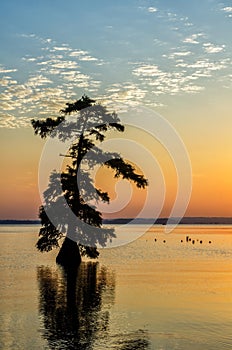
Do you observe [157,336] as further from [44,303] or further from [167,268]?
[167,268]

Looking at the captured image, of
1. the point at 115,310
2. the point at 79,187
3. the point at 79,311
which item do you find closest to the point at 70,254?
the point at 79,187

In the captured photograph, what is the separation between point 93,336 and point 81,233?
31433mm

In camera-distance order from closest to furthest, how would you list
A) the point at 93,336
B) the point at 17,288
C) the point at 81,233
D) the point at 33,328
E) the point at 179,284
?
the point at 93,336 → the point at 33,328 → the point at 17,288 → the point at 179,284 → the point at 81,233

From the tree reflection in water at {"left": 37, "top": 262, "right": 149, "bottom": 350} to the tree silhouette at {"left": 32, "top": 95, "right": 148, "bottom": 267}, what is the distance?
6674 millimetres

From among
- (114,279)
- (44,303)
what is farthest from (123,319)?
(114,279)

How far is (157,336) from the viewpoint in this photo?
2362cm

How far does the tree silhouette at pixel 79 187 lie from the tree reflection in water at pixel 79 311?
6.67m

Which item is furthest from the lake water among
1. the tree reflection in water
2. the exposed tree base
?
the exposed tree base

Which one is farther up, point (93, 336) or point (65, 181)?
point (65, 181)

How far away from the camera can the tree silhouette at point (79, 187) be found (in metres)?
54.6

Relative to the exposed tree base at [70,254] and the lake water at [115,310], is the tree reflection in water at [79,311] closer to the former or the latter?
the lake water at [115,310]

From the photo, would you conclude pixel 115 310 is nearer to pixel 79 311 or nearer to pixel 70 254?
pixel 79 311

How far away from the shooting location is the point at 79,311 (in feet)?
94.4

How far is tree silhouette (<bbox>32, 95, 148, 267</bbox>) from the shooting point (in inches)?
2151
